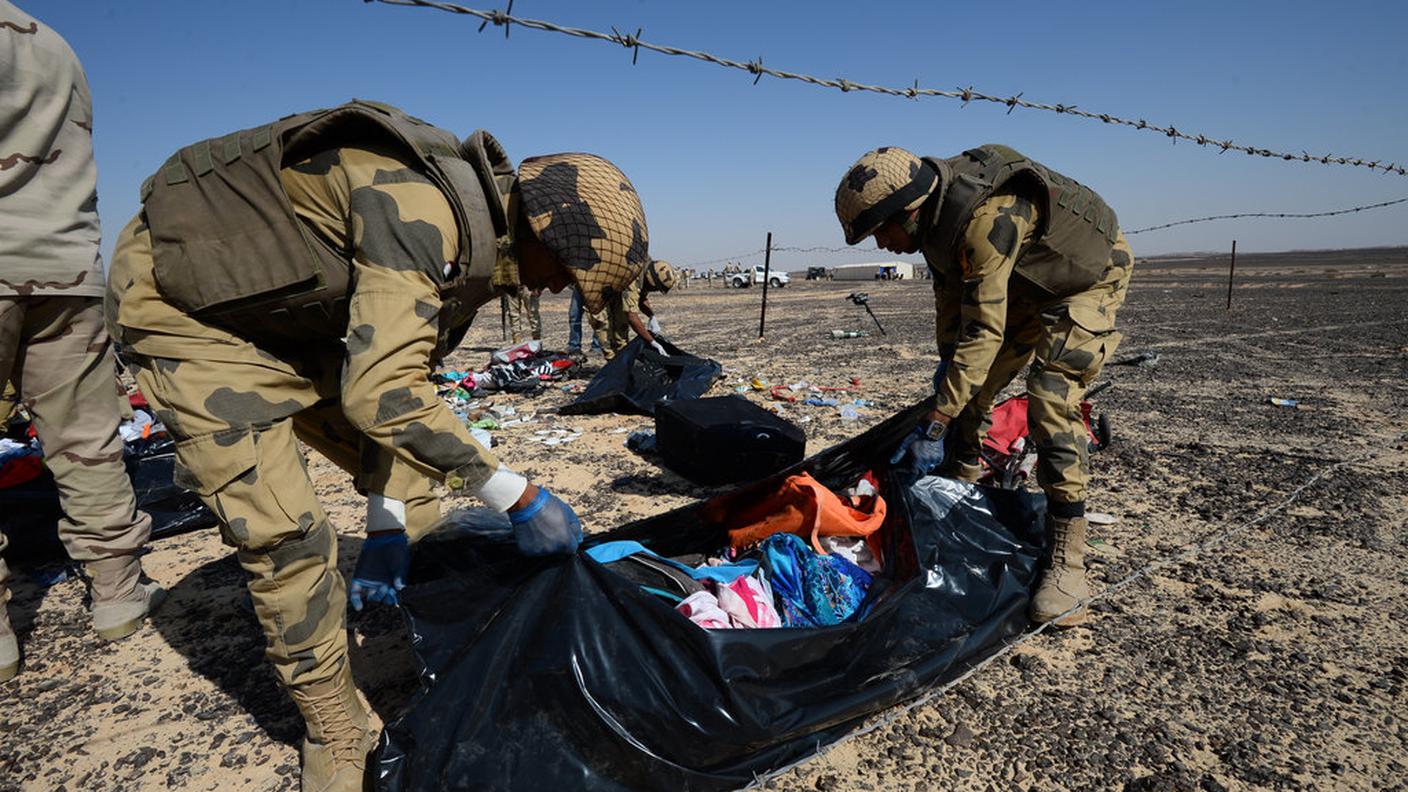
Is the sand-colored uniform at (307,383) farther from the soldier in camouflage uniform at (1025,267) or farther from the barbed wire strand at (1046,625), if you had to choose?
the soldier in camouflage uniform at (1025,267)

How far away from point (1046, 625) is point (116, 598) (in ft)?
11.2

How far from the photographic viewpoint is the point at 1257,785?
5.41 feet

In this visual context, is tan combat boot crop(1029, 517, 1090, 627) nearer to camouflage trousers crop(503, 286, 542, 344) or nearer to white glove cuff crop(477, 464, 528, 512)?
white glove cuff crop(477, 464, 528, 512)

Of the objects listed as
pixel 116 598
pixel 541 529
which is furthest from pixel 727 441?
pixel 116 598

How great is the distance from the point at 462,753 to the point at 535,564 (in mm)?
439

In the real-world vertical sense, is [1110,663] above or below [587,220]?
below

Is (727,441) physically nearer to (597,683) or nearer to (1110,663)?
(1110,663)

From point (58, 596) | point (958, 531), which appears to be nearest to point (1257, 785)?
point (958, 531)

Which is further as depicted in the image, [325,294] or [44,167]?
[44,167]

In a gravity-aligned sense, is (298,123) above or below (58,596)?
above

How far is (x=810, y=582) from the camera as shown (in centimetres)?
218

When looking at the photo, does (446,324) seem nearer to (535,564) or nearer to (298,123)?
(298,123)

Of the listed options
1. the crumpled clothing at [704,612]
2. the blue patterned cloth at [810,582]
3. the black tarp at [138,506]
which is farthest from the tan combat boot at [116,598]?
the blue patterned cloth at [810,582]

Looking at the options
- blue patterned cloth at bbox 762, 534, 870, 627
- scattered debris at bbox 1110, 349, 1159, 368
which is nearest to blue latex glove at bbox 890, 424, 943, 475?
Answer: blue patterned cloth at bbox 762, 534, 870, 627
